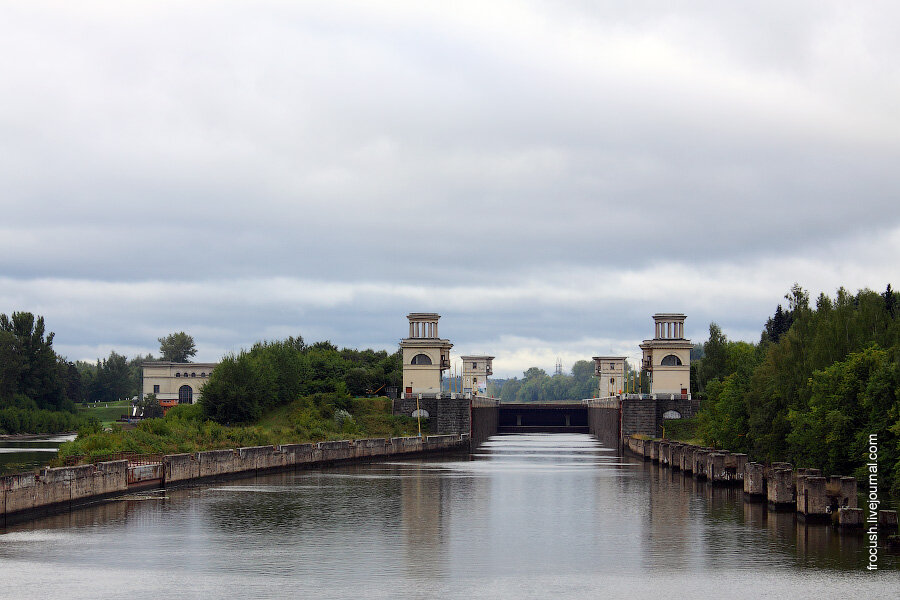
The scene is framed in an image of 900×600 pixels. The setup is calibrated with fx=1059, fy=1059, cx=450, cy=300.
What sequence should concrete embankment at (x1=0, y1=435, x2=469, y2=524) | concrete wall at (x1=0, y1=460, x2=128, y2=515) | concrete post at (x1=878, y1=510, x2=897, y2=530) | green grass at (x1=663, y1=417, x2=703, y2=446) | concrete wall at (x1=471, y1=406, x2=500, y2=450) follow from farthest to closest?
concrete wall at (x1=471, y1=406, x2=500, y2=450), green grass at (x1=663, y1=417, x2=703, y2=446), concrete embankment at (x1=0, y1=435, x2=469, y2=524), concrete wall at (x1=0, y1=460, x2=128, y2=515), concrete post at (x1=878, y1=510, x2=897, y2=530)

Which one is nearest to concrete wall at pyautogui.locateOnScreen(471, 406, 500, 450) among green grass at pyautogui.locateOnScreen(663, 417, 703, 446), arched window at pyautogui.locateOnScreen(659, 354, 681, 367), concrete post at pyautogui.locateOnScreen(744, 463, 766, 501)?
green grass at pyautogui.locateOnScreen(663, 417, 703, 446)

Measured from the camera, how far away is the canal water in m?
32.1

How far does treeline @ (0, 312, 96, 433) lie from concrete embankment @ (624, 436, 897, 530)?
11641 centimetres

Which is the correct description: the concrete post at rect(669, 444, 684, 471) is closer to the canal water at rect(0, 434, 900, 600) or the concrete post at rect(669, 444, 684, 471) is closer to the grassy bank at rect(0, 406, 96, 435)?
the canal water at rect(0, 434, 900, 600)

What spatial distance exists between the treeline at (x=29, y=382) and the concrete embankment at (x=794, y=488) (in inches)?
4583

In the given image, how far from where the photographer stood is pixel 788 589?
3186 cm

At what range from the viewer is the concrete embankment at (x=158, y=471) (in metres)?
44.0

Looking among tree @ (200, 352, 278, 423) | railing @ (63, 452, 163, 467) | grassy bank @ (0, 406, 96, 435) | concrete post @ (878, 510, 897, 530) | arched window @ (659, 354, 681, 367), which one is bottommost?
grassy bank @ (0, 406, 96, 435)

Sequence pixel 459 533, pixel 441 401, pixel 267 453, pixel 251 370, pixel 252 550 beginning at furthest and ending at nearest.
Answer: pixel 441 401, pixel 251 370, pixel 267 453, pixel 459 533, pixel 252 550

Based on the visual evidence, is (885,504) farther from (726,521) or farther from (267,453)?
(267,453)

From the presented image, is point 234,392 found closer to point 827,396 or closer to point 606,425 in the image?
point 606,425

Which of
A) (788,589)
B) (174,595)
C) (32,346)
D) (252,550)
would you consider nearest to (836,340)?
(788,589)

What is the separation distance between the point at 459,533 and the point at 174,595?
1654 cm

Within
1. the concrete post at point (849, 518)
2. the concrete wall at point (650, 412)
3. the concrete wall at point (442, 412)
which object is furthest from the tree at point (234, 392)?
the concrete post at point (849, 518)
